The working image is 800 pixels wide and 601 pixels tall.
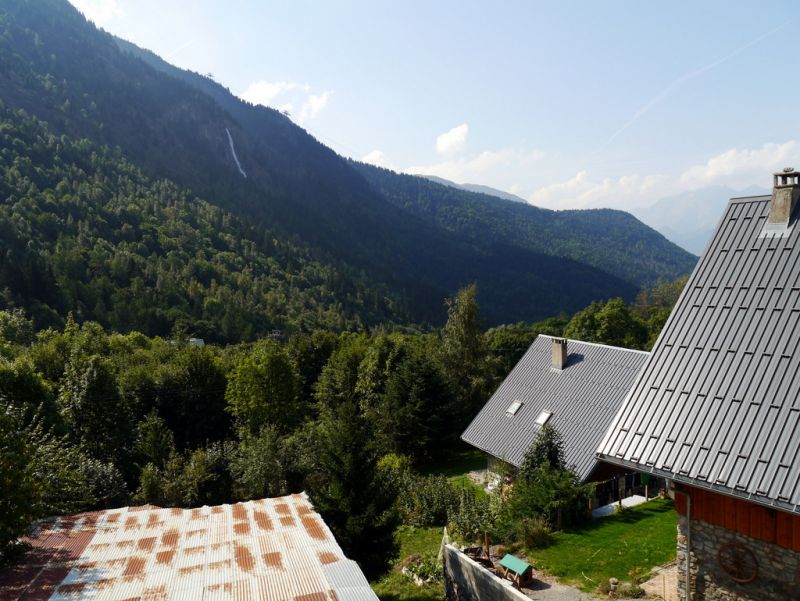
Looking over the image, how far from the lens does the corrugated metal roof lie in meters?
8.41

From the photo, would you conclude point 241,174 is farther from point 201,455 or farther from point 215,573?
point 215,573

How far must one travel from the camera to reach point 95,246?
85562 mm

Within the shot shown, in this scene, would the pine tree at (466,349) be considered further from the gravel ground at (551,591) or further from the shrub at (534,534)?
the gravel ground at (551,591)

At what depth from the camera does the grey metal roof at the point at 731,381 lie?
309 inches

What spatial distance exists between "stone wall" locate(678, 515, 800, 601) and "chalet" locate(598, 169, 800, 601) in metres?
0.02

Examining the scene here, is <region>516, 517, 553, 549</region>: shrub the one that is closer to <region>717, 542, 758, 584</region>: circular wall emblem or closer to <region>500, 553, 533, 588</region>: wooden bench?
<region>500, 553, 533, 588</region>: wooden bench

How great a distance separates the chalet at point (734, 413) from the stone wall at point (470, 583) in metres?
3.53

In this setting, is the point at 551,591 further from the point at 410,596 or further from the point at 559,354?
the point at 559,354

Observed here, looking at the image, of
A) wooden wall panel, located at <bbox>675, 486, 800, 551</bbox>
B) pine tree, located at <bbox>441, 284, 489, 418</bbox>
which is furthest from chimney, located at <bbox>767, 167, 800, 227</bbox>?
pine tree, located at <bbox>441, 284, 489, 418</bbox>

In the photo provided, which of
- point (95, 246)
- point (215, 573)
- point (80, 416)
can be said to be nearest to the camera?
point (215, 573)

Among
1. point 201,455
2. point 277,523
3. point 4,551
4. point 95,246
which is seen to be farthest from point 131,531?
point 95,246

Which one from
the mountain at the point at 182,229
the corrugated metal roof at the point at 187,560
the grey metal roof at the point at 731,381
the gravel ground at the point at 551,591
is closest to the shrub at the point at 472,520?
the gravel ground at the point at 551,591

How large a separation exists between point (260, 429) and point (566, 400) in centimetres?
1664

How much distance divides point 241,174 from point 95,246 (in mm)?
87154
